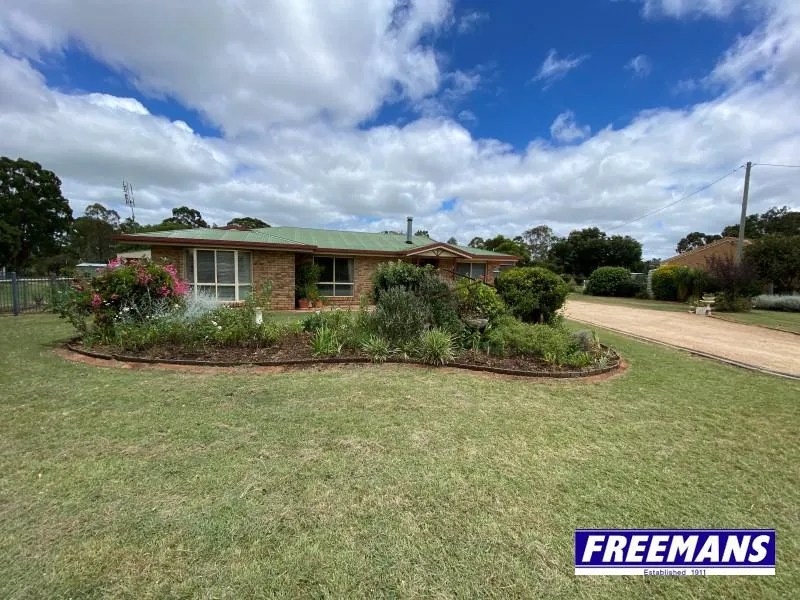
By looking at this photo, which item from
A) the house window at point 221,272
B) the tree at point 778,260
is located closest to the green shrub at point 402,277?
the house window at point 221,272

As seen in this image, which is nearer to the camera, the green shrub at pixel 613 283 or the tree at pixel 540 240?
the green shrub at pixel 613 283

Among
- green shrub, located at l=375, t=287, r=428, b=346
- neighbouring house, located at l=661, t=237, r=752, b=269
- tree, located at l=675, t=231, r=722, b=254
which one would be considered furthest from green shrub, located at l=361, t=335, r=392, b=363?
tree, located at l=675, t=231, r=722, b=254

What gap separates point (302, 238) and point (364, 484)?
599 inches

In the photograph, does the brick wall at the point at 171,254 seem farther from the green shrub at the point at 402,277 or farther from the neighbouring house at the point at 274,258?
the green shrub at the point at 402,277

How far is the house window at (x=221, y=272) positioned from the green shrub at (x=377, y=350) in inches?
331

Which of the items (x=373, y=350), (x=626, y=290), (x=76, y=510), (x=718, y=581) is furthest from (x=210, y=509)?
(x=626, y=290)

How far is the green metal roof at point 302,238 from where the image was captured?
1311 centimetres

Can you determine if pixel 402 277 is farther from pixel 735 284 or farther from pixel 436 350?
pixel 735 284

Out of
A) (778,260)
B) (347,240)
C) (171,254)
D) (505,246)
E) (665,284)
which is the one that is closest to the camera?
(171,254)

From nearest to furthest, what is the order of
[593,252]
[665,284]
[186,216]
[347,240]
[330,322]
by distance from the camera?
1. [330,322]
2. [347,240]
3. [665,284]
4. [593,252]
5. [186,216]

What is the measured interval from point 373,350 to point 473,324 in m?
2.19

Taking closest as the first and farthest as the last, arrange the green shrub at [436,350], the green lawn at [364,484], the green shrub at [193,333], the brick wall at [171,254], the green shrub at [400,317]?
the green lawn at [364,484]
the green shrub at [436,350]
the green shrub at [193,333]
the green shrub at [400,317]
the brick wall at [171,254]

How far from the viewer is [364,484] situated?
2756 mm

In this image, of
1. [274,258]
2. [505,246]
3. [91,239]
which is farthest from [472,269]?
[91,239]
